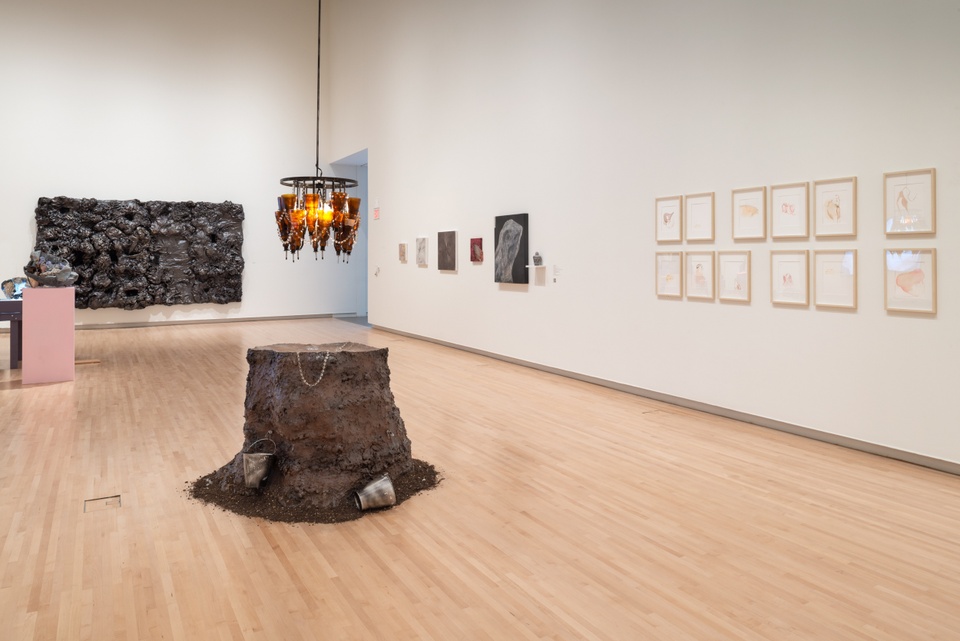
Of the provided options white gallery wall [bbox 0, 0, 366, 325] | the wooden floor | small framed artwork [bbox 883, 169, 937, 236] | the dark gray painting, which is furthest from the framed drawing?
small framed artwork [bbox 883, 169, 937, 236]

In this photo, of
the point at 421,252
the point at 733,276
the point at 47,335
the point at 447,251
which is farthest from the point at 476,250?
the point at 47,335

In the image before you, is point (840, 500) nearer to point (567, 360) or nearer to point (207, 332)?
point (567, 360)

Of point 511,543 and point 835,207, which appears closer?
point 511,543

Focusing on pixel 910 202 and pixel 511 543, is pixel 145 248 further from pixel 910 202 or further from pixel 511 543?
pixel 910 202

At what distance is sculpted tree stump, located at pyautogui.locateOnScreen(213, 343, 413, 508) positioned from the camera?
4480 mm

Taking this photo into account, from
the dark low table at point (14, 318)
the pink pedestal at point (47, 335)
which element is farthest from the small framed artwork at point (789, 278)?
the dark low table at point (14, 318)

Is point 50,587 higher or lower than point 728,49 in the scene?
lower

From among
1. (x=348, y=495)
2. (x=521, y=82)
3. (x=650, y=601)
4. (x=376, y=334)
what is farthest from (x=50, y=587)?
(x=376, y=334)

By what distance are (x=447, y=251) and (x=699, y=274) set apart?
5690mm

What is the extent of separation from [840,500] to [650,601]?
2078 mm

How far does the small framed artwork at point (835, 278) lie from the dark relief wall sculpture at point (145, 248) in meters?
13.5

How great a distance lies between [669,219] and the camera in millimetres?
7441

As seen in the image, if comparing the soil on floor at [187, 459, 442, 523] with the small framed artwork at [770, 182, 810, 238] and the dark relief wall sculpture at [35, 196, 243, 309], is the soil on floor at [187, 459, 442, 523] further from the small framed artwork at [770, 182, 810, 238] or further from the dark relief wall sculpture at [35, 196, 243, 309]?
the dark relief wall sculpture at [35, 196, 243, 309]

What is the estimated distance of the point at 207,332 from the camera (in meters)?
14.6
